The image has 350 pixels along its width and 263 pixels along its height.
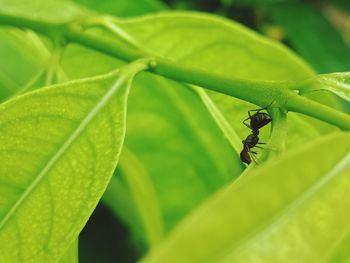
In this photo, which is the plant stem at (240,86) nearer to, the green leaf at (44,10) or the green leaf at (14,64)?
the green leaf at (44,10)

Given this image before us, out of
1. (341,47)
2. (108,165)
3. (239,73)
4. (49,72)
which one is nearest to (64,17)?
(49,72)

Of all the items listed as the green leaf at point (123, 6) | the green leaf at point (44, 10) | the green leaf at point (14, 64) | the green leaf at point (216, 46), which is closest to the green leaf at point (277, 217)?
the green leaf at point (216, 46)

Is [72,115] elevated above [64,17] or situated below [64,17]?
below

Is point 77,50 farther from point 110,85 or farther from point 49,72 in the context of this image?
point 110,85

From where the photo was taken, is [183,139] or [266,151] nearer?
[266,151]

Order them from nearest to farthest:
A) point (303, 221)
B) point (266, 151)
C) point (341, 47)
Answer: point (303, 221), point (266, 151), point (341, 47)

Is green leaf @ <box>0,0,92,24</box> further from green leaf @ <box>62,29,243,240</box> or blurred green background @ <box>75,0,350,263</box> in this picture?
blurred green background @ <box>75,0,350,263</box>

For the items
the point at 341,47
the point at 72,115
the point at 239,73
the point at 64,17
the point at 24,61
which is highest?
the point at 341,47
